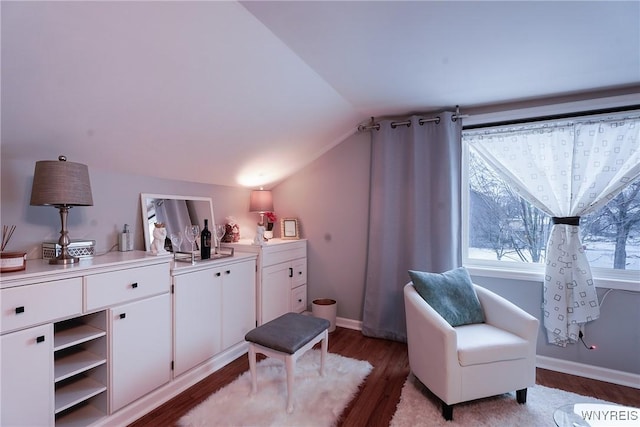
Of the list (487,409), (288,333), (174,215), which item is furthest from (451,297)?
(174,215)

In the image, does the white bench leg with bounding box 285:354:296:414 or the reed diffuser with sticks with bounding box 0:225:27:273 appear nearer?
the reed diffuser with sticks with bounding box 0:225:27:273

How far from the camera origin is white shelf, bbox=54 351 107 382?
1.59m

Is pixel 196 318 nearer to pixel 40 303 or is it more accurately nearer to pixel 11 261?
pixel 40 303

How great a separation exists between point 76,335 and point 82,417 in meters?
0.47

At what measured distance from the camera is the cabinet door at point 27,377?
133 cm

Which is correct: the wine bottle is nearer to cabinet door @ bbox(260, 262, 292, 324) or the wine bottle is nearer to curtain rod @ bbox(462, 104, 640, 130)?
cabinet door @ bbox(260, 262, 292, 324)

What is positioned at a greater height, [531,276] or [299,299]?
[531,276]

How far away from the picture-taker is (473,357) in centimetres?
185

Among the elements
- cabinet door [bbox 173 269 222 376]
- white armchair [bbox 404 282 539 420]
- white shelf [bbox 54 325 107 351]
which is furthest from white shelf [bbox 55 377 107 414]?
white armchair [bbox 404 282 539 420]

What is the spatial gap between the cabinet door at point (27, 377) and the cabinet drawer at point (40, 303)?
0.05 meters

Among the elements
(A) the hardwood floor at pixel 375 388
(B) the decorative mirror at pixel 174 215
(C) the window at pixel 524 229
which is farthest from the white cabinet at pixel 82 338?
(C) the window at pixel 524 229

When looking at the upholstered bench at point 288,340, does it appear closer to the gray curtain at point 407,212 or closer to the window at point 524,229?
the gray curtain at point 407,212

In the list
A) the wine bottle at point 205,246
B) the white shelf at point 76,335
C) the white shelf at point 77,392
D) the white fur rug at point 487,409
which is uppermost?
the wine bottle at point 205,246

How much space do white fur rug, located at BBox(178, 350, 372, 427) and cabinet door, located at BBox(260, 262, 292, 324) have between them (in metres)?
0.52
